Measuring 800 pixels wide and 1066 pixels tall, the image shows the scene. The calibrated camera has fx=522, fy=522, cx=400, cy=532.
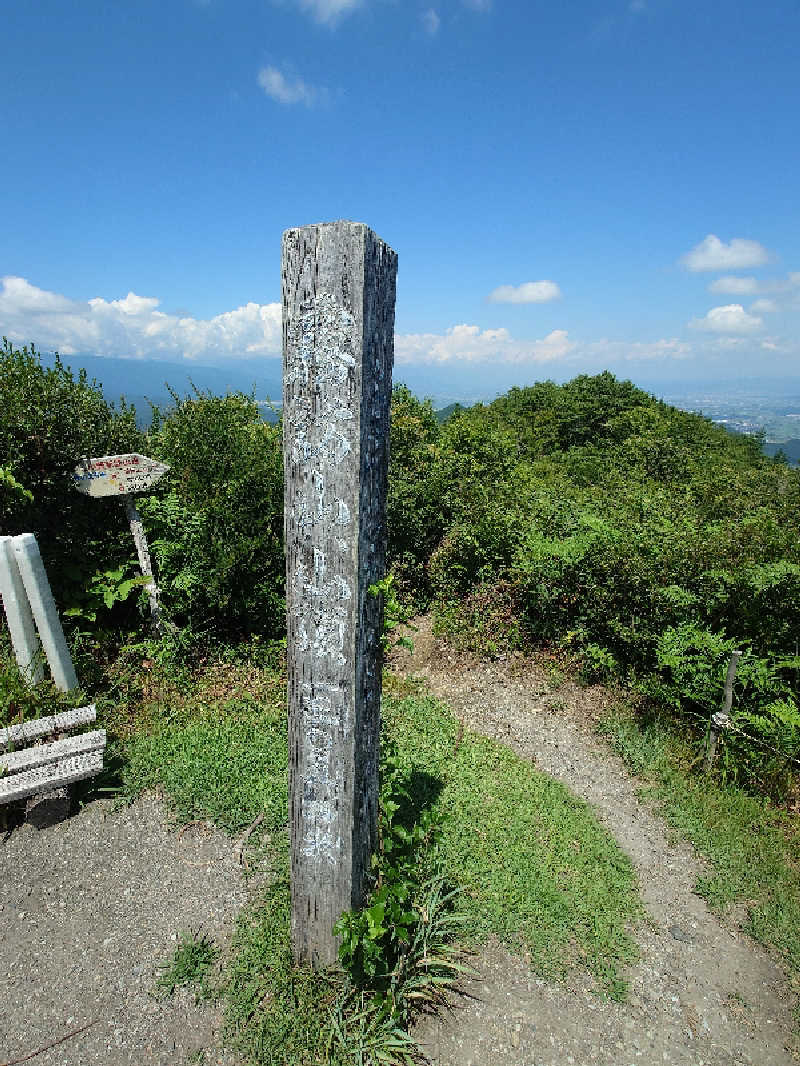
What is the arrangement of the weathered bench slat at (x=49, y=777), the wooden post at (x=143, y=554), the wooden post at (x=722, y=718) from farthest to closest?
1. the wooden post at (x=143, y=554)
2. the wooden post at (x=722, y=718)
3. the weathered bench slat at (x=49, y=777)

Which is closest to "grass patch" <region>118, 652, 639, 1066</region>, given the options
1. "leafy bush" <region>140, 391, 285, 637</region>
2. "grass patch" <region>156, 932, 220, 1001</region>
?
"grass patch" <region>156, 932, 220, 1001</region>

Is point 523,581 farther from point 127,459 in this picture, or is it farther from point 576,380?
point 576,380

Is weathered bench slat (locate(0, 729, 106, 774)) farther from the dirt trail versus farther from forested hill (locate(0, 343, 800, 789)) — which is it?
the dirt trail

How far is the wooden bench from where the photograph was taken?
4.07m

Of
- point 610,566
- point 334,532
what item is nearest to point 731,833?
point 610,566

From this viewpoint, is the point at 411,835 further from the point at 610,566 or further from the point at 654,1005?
the point at 610,566

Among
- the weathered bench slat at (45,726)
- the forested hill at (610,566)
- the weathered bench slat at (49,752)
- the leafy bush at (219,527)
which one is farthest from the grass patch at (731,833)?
the weathered bench slat at (45,726)

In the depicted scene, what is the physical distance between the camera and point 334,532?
2.36m

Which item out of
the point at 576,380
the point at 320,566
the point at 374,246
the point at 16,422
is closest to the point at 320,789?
the point at 320,566

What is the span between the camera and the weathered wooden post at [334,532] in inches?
85.8

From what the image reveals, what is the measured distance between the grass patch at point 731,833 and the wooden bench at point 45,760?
16.1ft

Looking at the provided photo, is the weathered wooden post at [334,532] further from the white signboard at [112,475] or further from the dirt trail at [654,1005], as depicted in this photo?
the white signboard at [112,475]

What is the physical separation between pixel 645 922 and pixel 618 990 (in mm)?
603

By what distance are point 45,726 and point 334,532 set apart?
3930 mm
